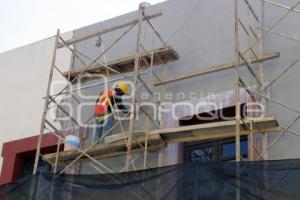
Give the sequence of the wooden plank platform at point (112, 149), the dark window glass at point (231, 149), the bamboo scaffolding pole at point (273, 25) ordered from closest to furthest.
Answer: the bamboo scaffolding pole at point (273, 25), the dark window glass at point (231, 149), the wooden plank platform at point (112, 149)

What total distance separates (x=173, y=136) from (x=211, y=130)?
73cm

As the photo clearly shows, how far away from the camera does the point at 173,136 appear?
403 inches

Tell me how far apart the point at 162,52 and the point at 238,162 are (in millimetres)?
3748

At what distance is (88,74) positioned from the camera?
12664 mm

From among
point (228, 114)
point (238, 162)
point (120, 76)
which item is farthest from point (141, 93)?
point (238, 162)

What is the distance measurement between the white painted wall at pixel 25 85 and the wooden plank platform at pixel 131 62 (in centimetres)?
92

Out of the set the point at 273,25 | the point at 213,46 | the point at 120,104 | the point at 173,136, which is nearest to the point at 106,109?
the point at 120,104

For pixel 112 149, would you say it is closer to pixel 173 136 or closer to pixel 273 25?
pixel 173 136

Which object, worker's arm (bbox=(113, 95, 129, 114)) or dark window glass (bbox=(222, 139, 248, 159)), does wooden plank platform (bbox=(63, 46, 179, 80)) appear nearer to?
worker's arm (bbox=(113, 95, 129, 114))

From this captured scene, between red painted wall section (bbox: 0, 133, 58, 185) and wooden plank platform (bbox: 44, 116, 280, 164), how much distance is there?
1.20 meters

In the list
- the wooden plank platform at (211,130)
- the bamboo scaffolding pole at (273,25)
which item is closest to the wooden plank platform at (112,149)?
the wooden plank platform at (211,130)

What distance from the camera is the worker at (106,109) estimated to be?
38.0 ft

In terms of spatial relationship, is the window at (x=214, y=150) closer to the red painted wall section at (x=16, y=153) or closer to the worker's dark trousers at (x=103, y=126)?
the worker's dark trousers at (x=103, y=126)

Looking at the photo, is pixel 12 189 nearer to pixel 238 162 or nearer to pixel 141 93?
pixel 141 93
